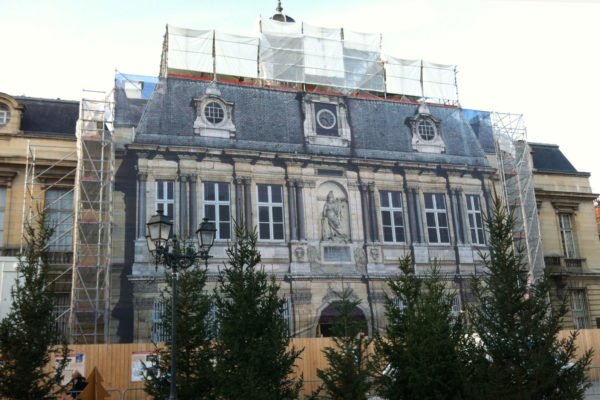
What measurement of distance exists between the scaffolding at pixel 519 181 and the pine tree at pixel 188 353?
16789 millimetres

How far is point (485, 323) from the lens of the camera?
1184cm

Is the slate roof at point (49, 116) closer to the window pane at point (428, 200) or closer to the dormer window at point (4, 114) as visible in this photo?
the dormer window at point (4, 114)

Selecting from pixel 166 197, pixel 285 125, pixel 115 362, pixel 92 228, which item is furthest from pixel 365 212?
pixel 115 362

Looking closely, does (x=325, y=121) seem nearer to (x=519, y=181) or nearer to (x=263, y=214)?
(x=263, y=214)

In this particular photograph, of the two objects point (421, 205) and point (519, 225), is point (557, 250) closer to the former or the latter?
point (519, 225)

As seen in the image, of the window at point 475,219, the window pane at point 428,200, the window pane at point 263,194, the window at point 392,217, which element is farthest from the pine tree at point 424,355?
the window at point 475,219

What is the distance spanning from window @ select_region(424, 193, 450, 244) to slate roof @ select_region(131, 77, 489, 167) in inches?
66.1

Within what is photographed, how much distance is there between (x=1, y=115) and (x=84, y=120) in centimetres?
377

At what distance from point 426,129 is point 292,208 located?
25.0 feet

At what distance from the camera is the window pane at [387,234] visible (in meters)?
25.9

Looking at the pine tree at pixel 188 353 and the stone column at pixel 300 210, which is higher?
the stone column at pixel 300 210

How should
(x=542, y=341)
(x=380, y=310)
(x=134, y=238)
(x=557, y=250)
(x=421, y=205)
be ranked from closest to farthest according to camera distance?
(x=542, y=341), (x=134, y=238), (x=380, y=310), (x=421, y=205), (x=557, y=250)

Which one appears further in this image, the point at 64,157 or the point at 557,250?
the point at 557,250

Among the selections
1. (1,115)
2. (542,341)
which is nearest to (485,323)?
(542,341)
